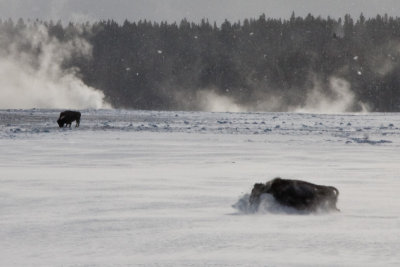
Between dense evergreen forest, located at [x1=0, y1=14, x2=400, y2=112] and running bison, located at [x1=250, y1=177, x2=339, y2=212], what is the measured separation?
115728mm

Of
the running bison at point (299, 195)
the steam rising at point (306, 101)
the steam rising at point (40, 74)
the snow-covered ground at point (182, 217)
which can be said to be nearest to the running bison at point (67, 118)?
the snow-covered ground at point (182, 217)

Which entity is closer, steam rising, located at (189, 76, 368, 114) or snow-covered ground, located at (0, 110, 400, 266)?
snow-covered ground, located at (0, 110, 400, 266)

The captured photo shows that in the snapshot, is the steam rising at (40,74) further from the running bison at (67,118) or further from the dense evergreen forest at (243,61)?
the running bison at (67,118)

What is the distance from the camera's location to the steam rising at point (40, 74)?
393 ft

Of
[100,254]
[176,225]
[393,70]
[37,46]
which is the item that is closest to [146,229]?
[176,225]

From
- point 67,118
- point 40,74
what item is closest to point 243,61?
point 40,74

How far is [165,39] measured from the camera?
146m

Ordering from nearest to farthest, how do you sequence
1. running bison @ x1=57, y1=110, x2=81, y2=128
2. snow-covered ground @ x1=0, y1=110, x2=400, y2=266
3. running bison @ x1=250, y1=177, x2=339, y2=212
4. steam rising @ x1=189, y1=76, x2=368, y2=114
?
1. snow-covered ground @ x1=0, y1=110, x2=400, y2=266
2. running bison @ x1=250, y1=177, x2=339, y2=212
3. running bison @ x1=57, y1=110, x2=81, y2=128
4. steam rising @ x1=189, y1=76, x2=368, y2=114

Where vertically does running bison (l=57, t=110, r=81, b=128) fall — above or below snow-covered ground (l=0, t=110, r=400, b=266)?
above

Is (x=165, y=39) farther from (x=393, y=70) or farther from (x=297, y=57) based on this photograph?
(x=393, y=70)

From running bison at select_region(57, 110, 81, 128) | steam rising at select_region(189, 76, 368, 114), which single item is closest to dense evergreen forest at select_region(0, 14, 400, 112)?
steam rising at select_region(189, 76, 368, 114)

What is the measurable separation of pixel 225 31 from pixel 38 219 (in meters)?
140

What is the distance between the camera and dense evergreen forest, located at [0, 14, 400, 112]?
127312mm

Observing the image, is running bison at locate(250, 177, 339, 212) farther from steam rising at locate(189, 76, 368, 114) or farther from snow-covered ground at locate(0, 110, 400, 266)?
steam rising at locate(189, 76, 368, 114)
